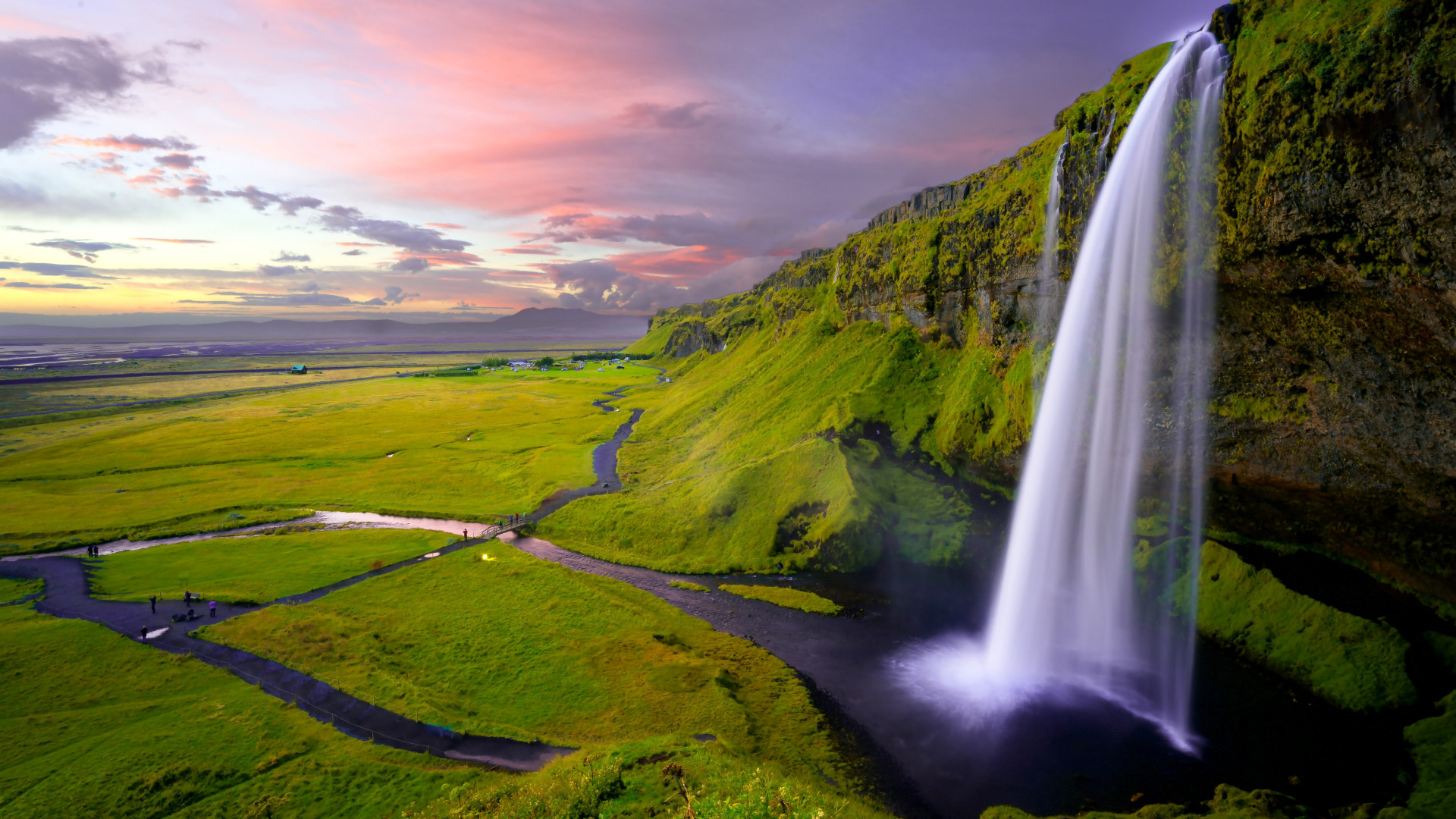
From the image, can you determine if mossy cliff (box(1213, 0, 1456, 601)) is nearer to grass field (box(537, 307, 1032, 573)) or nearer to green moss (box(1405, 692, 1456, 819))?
green moss (box(1405, 692, 1456, 819))

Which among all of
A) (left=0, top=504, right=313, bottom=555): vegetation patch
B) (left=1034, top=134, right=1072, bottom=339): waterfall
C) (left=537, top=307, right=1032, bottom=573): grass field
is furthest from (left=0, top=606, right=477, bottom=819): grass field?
(left=1034, top=134, right=1072, bottom=339): waterfall

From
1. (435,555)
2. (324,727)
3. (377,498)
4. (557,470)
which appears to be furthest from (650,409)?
(324,727)

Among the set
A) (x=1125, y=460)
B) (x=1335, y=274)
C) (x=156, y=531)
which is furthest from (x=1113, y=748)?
(x=156, y=531)

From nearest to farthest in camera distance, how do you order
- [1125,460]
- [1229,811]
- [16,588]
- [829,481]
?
1. [1229,811]
2. [1125,460]
3. [16,588]
4. [829,481]

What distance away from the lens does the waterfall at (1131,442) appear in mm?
32938

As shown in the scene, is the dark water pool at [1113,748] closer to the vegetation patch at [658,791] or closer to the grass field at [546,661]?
the grass field at [546,661]

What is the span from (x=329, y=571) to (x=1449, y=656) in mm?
77438

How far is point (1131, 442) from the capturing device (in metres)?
39.4

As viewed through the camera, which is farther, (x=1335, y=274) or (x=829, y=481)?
(x=829, y=481)

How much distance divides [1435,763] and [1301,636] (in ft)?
25.7

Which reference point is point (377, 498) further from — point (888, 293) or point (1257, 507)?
point (1257, 507)

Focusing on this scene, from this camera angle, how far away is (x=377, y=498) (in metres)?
78.2

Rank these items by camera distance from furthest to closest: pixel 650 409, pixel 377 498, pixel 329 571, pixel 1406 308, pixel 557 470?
pixel 650 409
pixel 557 470
pixel 377 498
pixel 329 571
pixel 1406 308

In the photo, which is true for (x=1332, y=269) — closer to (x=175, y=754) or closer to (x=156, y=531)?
(x=175, y=754)
